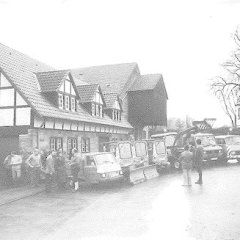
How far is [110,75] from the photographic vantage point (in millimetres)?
40656

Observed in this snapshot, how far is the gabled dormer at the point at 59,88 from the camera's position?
79.0 feet

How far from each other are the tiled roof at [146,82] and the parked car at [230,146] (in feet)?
36.8

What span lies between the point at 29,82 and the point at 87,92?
23.2 ft

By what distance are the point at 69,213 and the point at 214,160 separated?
680 inches

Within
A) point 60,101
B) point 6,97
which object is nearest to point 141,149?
point 60,101

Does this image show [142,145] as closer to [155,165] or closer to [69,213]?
[155,165]

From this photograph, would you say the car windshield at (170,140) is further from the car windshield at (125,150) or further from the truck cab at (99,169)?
the truck cab at (99,169)

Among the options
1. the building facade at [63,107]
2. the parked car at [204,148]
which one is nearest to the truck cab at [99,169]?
the building facade at [63,107]

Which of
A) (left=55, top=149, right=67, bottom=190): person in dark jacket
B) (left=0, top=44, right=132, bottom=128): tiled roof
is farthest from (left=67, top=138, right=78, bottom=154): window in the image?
(left=55, top=149, right=67, bottom=190): person in dark jacket

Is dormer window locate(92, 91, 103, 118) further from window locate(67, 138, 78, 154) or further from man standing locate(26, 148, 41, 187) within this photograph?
man standing locate(26, 148, 41, 187)

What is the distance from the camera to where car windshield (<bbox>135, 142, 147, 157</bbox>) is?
2328 cm

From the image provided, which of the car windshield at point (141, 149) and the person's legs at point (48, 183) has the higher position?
the car windshield at point (141, 149)

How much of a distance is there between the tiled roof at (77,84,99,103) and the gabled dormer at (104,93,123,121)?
→ 387 cm

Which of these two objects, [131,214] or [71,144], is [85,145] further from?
[131,214]
